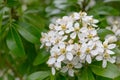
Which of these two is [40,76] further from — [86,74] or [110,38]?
[110,38]

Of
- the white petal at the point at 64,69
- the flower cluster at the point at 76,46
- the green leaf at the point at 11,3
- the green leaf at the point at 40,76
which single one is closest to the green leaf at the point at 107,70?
the flower cluster at the point at 76,46

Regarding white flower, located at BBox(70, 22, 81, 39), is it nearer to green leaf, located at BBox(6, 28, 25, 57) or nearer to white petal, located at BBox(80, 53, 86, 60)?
white petal, located at BBox(80, 53, 86, 60)

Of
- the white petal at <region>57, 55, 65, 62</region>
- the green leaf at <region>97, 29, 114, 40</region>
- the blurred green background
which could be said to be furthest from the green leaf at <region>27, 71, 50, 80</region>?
the green leaf at <region>97, 29, 114, 40</region>

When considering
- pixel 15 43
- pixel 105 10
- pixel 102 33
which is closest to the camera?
pixel 102 33

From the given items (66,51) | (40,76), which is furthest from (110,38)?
(40,76)

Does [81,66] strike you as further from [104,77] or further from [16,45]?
[16,45]

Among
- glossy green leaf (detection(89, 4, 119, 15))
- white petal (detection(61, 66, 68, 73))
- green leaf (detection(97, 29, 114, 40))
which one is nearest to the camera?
white petal (detection(61, 66, 68, 73))
